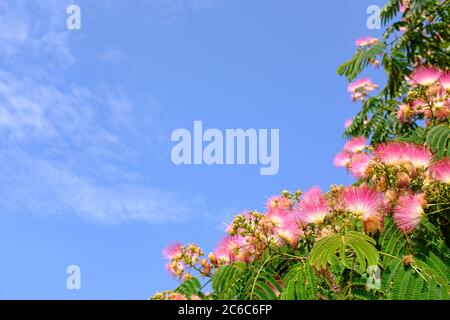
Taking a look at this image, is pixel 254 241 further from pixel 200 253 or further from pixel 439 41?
pixel 439 41

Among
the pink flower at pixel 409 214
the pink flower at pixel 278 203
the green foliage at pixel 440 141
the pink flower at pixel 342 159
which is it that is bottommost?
the pink flower at pixel 409 214

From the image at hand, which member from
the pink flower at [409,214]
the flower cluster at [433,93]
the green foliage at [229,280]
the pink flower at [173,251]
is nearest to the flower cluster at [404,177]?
the pink flower at [409,214]

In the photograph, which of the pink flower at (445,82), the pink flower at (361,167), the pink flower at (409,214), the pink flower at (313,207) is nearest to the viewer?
the pink flower at (409,214)

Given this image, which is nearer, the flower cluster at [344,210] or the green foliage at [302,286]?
the green foliage at [302,286]

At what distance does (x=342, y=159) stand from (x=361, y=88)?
2.78 m

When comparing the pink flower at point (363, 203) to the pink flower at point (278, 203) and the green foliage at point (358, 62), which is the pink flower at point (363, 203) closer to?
the pink flower at point (278, 203)

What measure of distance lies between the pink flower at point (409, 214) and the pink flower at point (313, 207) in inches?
14.9

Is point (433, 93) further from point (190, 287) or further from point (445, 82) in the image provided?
point (190, 287)

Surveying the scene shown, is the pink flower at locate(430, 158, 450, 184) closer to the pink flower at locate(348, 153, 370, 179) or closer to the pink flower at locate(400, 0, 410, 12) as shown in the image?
the pink flower at locate(348, 153, 370, 179)

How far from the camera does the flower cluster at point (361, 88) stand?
7355mm

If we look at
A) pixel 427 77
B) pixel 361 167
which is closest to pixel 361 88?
pixel 427 77
